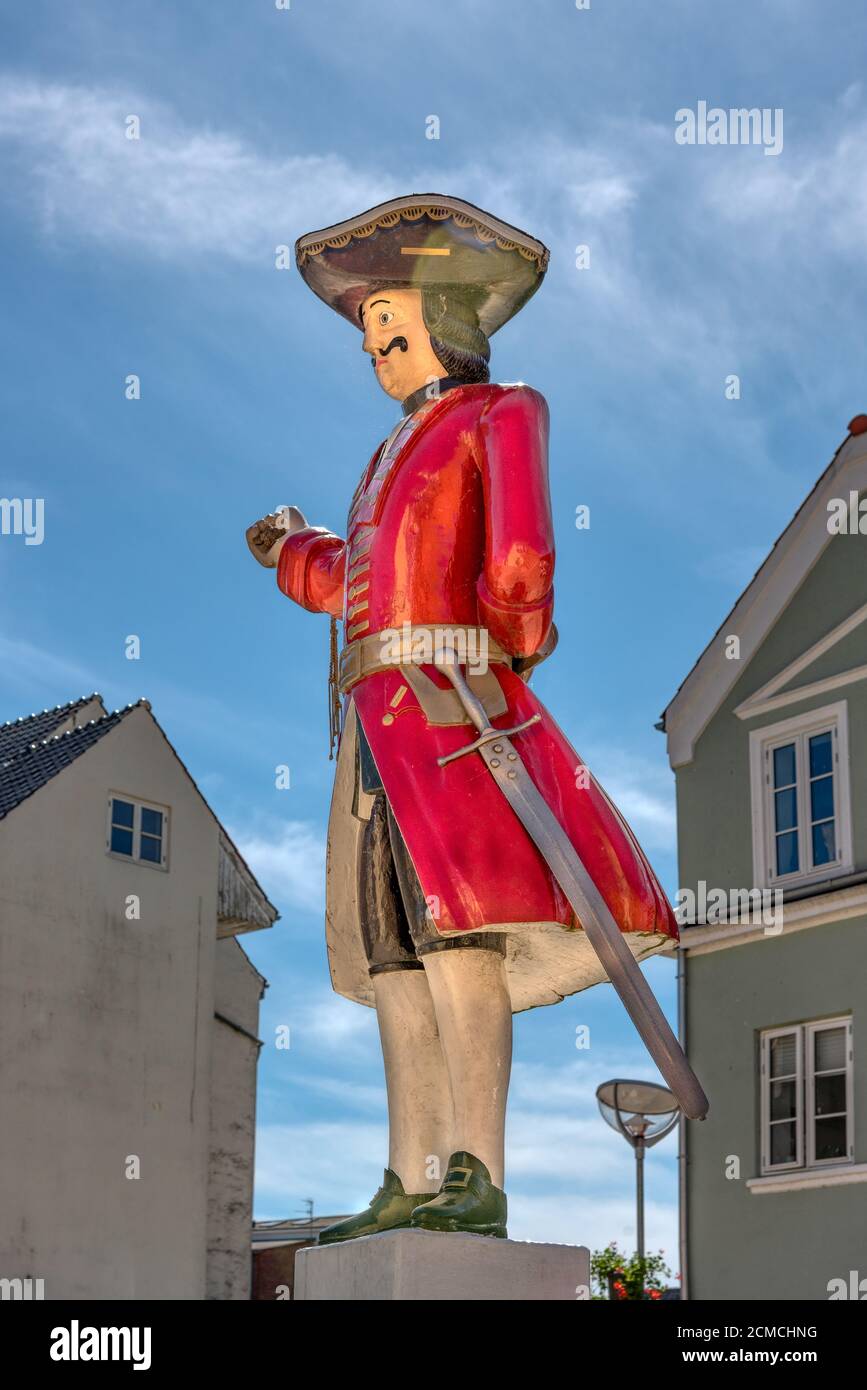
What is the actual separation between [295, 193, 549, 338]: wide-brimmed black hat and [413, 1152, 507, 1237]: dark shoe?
8.27 feet

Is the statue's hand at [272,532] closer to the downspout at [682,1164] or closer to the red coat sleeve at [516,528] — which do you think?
the red coat sleeve at [516,528]

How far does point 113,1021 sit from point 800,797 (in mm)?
7370

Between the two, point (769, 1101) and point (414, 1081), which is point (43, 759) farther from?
point (414, 1081)

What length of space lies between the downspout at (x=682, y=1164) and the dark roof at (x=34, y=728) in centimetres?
880

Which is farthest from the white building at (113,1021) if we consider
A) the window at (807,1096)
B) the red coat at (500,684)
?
the red coat at (500,684)

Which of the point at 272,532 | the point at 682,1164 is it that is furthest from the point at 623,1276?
the point at 272,532

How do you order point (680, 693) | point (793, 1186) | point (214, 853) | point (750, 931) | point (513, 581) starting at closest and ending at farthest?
1. point (513, 581)
2. point (793, 1186)
3. point (750, 931)
4. point (680, 693)
5. point (214, 853)

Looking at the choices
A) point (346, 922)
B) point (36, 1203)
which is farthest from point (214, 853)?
point (346, 922)

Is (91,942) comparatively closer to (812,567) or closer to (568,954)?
(812,567)

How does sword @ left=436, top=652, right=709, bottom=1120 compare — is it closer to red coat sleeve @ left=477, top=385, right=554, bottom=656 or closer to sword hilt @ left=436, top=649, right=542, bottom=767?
sword hilt @ left=436, top=649, right=542, bottom=767

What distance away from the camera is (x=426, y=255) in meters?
6.06

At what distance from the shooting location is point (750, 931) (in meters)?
15.4

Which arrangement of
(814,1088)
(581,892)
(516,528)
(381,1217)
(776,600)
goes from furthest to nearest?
(776,600), (814,1088), (516,528), (381,1217), (581,892)

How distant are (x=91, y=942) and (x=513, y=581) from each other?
47.8 ft
